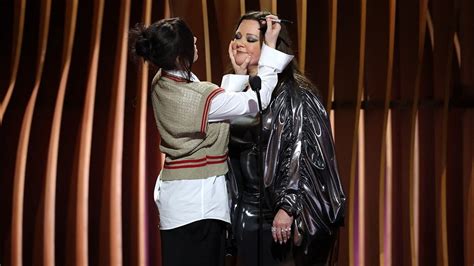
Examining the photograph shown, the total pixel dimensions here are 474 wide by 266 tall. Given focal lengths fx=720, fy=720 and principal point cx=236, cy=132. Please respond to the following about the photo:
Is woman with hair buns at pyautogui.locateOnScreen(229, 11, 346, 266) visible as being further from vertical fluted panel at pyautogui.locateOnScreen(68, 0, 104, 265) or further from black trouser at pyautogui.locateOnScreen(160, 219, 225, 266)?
vertical fluted panel at pyautogui.locateOnScreen(68, 0, 104, 265)

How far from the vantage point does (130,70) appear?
2.85 metres

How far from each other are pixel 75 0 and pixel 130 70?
0.35 meters

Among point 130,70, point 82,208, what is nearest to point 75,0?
point 130,70

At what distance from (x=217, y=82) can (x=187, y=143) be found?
94 centimetres

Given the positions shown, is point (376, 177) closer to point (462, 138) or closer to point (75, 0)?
point (462, 138)

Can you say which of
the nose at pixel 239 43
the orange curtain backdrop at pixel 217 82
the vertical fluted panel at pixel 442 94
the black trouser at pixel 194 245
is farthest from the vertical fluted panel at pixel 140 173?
the vertical fluted panel at pixel 442 94

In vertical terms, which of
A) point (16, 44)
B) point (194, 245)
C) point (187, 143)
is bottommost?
point (194, 245)

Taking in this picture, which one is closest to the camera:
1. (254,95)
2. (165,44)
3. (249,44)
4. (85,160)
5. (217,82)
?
(165,44)

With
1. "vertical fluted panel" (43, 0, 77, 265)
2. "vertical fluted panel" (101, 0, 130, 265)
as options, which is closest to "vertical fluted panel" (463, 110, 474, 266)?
"vertical fluted panel" (101, 0, 130, 265)

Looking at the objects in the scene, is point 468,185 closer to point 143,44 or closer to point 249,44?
point 249,44

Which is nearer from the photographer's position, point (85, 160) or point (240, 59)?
point (240, 59)

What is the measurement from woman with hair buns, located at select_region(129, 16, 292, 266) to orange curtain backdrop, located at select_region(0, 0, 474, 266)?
75 cm

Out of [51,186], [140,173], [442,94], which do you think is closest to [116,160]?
[140,173]

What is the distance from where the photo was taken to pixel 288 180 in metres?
1.96
